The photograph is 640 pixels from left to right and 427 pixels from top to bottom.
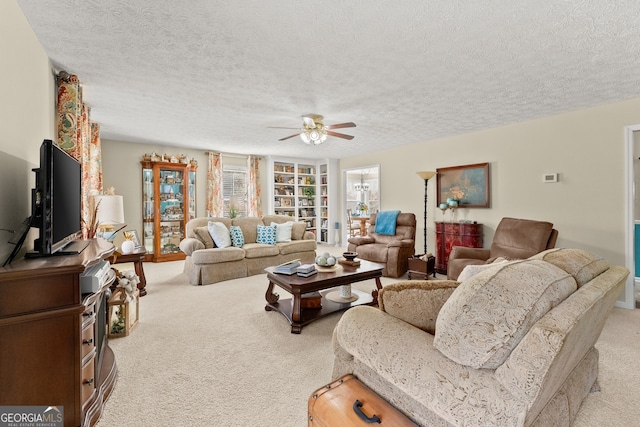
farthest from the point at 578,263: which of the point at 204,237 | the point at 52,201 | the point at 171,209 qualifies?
the point at 171,209

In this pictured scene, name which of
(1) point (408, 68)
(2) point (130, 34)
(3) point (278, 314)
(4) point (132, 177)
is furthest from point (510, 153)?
(4) point (132, 177)

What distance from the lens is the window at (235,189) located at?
6.73 meters

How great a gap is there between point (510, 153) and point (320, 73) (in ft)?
11.0

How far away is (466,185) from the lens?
4816mm

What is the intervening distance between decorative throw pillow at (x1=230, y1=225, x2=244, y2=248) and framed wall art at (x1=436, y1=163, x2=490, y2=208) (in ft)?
11.7

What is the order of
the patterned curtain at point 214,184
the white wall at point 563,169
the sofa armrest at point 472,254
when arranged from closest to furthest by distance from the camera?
1. the white wall at point 563,169
2. the sofa armrest at point 472,254
3. the patterned curtain at point 214,184

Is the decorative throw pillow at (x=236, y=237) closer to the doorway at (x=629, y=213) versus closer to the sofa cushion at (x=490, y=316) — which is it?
the sofa cushion at (x=490, y=316)

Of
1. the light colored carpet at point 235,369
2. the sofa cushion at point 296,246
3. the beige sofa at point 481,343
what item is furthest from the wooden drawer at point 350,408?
the sofa cushion at point 296,246

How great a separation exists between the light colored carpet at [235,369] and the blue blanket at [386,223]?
2688 mm

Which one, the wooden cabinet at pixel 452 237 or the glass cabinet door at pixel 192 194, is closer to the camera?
the wooden cabinet at pixel 452 237

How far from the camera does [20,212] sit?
1.83 m

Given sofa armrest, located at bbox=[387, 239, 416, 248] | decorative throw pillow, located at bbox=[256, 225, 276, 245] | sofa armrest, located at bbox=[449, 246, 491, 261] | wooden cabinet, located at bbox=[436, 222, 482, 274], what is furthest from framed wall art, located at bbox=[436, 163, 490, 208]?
decorative throw pillow, located at bbox=[256, 225, 276, 245]

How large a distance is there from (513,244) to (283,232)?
3546mm

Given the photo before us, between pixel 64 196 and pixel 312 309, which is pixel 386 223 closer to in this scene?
pixel 312 309
